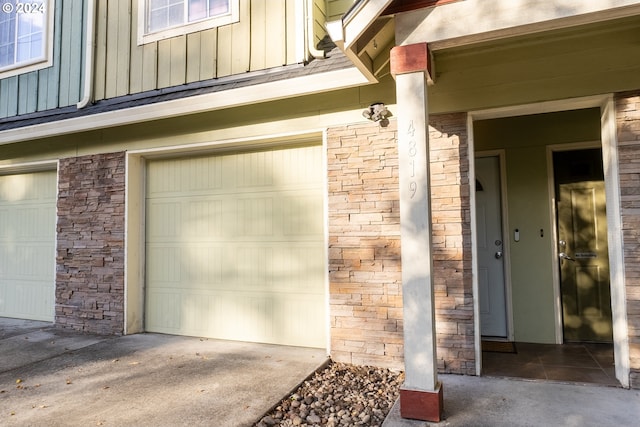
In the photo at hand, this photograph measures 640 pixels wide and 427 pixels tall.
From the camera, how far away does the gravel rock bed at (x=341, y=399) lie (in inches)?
115

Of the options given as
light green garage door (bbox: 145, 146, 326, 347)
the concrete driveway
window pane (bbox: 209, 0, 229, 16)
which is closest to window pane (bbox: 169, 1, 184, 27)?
window pane (bbox: 209, 0, 229, 16)

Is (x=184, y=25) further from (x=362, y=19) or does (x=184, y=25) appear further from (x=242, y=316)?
(x=242, y=316)

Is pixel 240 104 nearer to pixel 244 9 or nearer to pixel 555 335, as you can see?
pixel 244 9

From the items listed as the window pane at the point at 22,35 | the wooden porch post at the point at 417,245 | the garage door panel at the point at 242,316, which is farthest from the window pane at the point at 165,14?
the wooden porch post at the point at 417,245

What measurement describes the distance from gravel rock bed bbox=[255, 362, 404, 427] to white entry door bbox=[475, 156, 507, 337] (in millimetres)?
1720

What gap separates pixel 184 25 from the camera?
5.01m

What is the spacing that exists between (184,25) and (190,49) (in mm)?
320

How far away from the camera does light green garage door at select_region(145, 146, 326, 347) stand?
459cm

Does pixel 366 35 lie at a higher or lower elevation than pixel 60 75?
lower

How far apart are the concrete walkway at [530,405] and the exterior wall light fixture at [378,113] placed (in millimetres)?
2381

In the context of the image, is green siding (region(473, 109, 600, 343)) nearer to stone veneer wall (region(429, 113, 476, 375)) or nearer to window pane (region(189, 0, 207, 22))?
stone veneer wall (region(429, 113, 476, 375))

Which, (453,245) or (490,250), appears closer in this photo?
(453,245)

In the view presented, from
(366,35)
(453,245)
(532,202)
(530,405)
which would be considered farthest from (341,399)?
(532,202)

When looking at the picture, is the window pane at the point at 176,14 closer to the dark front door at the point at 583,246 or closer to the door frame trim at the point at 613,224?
the door frame trim at the point at 613,224
